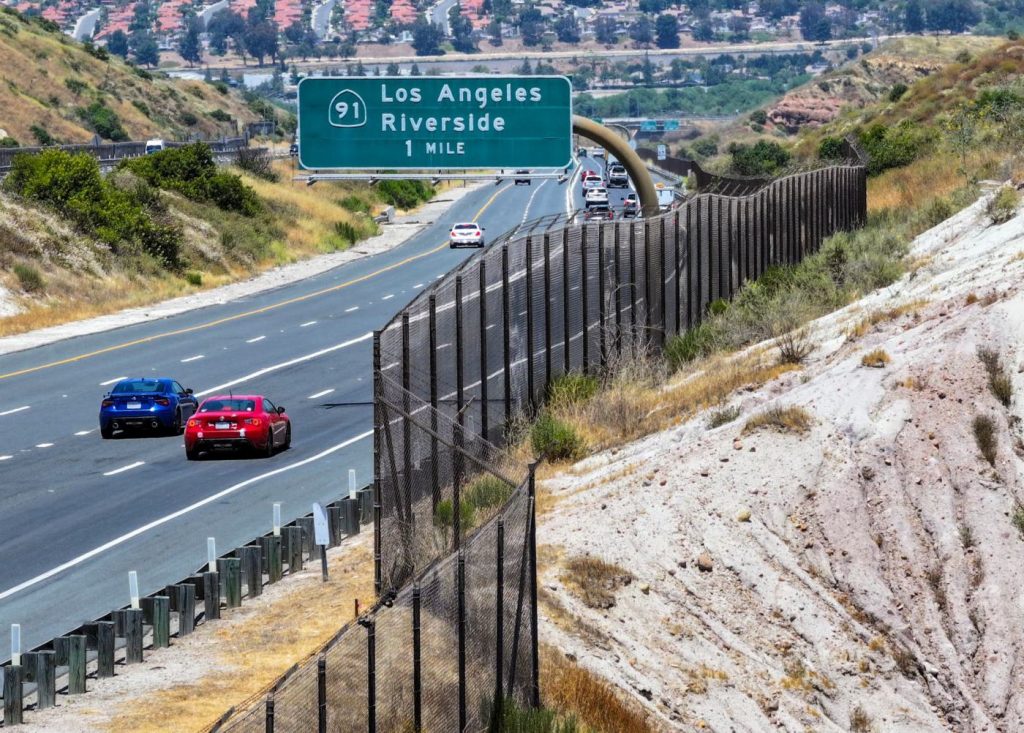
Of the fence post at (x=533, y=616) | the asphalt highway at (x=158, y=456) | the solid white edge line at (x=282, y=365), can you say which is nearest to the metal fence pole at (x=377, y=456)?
the asphalt highway at (x=158, y=456)

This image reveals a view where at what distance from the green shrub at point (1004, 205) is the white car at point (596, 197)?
73.0 meters

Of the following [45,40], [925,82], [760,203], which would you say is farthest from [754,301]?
[45,40]

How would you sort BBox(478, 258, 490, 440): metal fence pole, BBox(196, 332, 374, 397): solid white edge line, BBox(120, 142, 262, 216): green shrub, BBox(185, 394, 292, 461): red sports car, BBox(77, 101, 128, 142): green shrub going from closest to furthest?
BBox(478, 258, 490, 440): metal fence pole < BBox(185, 394, 292, 461): red sports car < BBox(196, 332, 374, 397): solid white edge line < BBox(120, 142, 262, 216): green shrub < BBox(77, 101, 128, 142): green shrub

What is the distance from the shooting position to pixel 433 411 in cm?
2312

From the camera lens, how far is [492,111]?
38.0m

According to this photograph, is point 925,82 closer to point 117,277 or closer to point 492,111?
point 117,277

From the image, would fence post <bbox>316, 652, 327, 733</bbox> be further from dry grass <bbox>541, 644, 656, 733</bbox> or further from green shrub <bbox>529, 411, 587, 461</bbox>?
green shrub <bbox>529, 411, 587, 461</bbox>

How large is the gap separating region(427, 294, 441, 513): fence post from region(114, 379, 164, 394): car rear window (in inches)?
633

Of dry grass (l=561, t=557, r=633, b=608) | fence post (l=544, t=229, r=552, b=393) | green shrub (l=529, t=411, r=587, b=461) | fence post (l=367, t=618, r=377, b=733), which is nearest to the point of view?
fence post (l=367, t=618, r=377, b=733)

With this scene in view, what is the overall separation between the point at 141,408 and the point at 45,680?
2114 cm

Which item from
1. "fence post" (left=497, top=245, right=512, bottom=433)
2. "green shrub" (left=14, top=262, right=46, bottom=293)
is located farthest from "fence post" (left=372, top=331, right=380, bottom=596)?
"green shrub" (left=14, top=262, right=46, bottom=293)

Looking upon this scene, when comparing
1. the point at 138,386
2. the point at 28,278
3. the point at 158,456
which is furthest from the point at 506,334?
the point at 28,278

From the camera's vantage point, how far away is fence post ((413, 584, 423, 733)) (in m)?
14.6

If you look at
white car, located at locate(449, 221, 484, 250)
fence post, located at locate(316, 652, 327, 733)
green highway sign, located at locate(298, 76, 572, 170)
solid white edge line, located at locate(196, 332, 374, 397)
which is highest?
green highway sign, located at locate(298, 76, 572, 170)
